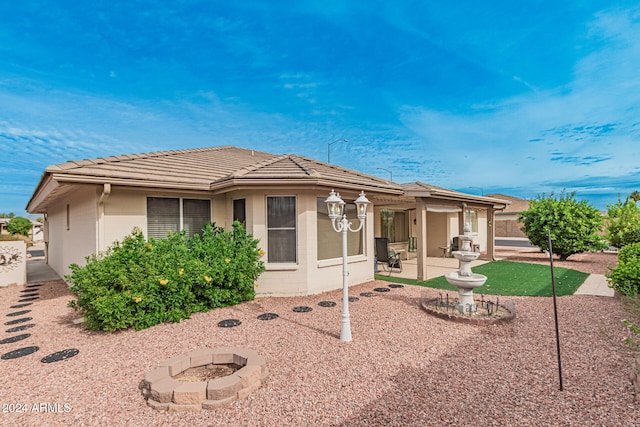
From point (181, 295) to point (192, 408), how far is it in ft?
11.1

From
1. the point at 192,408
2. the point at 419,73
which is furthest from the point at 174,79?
the point at 192,408

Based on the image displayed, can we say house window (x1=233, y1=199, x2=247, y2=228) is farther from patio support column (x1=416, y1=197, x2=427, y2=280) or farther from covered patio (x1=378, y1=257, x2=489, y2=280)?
covered patio (x1=378, y1=257, x2=489, y2=280)

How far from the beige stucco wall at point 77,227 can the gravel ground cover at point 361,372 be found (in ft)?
7.24

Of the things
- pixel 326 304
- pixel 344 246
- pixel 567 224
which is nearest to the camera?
pixel 344 246

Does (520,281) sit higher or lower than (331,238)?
lower

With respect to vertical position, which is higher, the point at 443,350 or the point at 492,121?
the point at 492,121

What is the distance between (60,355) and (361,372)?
4533mm

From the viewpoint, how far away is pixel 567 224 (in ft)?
45.1

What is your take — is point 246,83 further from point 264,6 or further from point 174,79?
point 264,6

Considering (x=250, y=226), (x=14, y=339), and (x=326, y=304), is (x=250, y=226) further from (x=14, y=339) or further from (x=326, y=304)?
(x=14, y=339)

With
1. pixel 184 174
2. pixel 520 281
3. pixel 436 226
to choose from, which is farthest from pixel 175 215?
pixel 436 226

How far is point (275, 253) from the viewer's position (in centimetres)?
791

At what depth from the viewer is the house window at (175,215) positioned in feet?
25.4

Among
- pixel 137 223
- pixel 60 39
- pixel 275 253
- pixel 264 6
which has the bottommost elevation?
pixel 275 253
